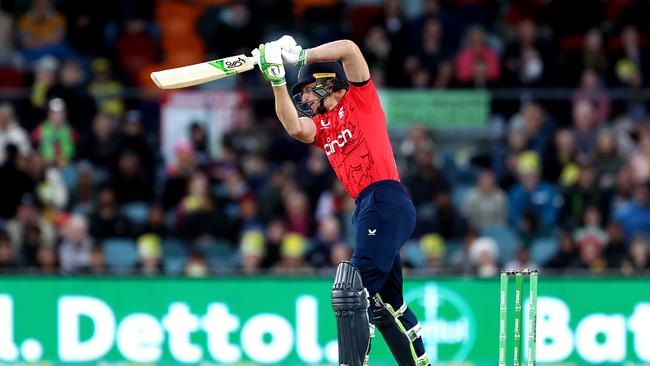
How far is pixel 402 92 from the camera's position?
15.8 m

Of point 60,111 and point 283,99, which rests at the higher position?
point 60,111

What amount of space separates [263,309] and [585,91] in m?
5.28

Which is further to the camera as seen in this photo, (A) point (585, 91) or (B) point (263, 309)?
(A) point (585, 91)

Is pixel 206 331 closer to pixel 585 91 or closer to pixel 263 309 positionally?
pixel 263 309

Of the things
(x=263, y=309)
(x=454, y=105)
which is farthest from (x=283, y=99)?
(x=454, y=105)

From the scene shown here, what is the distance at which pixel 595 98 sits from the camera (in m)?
16.0

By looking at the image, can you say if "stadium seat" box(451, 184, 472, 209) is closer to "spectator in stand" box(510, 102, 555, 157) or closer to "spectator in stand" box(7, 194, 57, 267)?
"spectator in stand" box(510, 102, 555, 157)

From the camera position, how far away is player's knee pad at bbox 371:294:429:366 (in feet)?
28.7

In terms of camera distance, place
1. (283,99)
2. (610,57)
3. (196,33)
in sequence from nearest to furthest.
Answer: (283,99)
(610,57)
(196,33)

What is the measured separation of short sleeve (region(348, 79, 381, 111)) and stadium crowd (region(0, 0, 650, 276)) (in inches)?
211

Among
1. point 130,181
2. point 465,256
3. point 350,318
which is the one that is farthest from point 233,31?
point 350,318

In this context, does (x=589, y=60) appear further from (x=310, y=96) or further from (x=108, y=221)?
(x=310, y=96)

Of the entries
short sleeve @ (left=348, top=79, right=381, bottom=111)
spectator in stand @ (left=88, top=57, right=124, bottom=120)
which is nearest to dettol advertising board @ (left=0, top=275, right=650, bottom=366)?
spectator in stand @ (left=88, top=57, right=124, bottom=120)

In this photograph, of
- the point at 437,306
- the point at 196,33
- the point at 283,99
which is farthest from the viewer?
the point at 196,33
